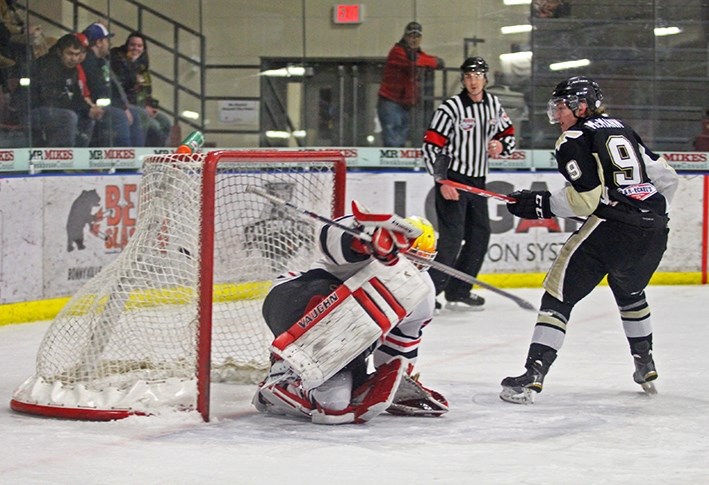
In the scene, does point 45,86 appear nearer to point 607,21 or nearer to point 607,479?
point 607,21

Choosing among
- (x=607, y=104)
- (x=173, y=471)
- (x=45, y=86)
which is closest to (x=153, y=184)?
(x=173, y=471)

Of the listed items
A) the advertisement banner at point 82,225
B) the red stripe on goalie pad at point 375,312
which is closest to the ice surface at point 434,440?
the red stripe on goalie pad at point 375,312

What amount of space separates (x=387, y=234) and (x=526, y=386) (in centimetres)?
87

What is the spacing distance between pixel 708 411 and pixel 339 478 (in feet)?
4.87

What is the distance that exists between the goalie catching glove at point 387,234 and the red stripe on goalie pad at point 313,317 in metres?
0.17

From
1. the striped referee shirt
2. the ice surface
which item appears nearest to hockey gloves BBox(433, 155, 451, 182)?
the striped referee shirt

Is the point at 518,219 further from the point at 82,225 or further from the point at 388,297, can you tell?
the point at 388,297

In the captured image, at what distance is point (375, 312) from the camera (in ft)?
12.0

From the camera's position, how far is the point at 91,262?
6.41 m

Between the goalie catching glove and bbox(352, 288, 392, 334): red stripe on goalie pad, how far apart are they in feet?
0.45

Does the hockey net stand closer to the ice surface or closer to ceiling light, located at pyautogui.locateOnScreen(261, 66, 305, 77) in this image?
the ice surface

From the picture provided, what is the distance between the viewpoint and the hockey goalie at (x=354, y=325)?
3.65 metres

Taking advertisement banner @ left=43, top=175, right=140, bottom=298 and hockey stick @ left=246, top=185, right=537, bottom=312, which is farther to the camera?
advertisement banner @ left=43, top=175, right=140, bottom=298

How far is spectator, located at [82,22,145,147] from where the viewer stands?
694 cm
